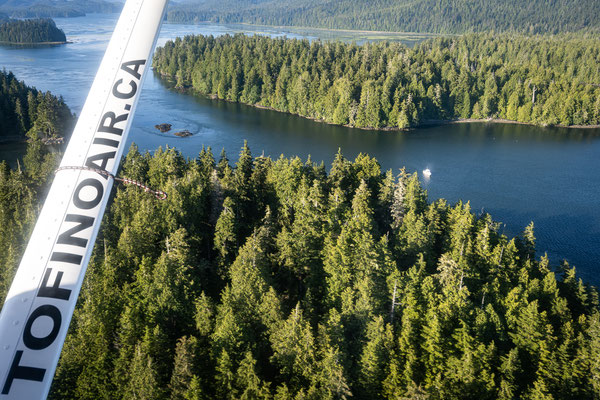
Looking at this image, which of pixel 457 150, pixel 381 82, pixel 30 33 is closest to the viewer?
pixel 457 150

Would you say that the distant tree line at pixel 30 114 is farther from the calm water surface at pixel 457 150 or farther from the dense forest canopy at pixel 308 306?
the dense forest canopy at pixel 308 306

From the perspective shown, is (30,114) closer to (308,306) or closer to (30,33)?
(308,306)

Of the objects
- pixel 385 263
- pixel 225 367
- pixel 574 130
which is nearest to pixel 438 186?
pixel 385 263

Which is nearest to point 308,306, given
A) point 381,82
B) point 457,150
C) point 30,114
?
point 457,150

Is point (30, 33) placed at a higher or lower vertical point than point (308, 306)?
higher

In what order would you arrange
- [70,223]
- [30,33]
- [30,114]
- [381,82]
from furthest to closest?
[30,33], [381,82], [30,114], [70,223]

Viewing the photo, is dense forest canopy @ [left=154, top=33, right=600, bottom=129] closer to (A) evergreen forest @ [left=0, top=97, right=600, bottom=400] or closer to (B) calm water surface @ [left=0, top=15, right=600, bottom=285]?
(B) calm water surface @ [left=0, top=15, right=600, bottom=285]
